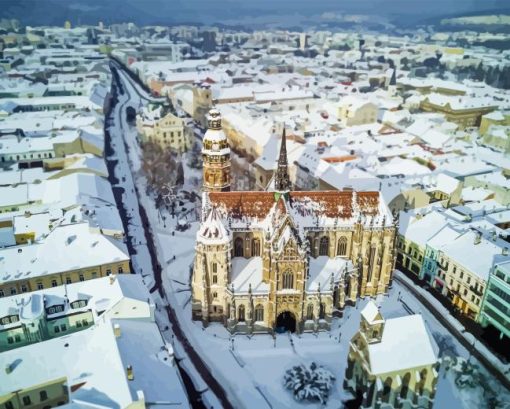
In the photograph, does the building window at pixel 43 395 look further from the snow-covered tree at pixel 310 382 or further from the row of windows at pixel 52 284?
the snow-covered tree at pixel 310 382

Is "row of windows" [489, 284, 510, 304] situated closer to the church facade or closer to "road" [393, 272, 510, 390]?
"road" [393, 272, 510, 390]

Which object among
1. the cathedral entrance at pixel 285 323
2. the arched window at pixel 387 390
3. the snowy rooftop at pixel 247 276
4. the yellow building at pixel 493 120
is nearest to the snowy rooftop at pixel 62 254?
the snowy rooftop at pixel 247 276

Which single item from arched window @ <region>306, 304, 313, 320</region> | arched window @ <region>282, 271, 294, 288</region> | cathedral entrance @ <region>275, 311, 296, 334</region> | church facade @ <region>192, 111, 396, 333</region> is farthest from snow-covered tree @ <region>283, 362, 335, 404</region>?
arched window @ <region>282, 271, 294, 288</region>

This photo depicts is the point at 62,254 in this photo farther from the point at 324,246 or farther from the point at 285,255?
the point at 324,246

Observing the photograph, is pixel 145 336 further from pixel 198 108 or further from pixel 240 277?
pixel 198 108

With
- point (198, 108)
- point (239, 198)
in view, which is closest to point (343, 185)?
point (239, 198)
